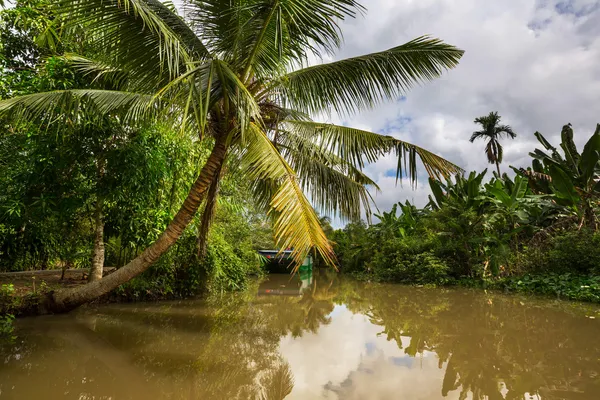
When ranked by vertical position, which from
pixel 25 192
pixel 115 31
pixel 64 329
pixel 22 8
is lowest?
pixel 64 329

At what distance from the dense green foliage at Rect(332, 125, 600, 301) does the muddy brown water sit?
2.07m

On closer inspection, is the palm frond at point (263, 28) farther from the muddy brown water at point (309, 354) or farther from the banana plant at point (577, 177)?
the banana plant at point (577, 177)

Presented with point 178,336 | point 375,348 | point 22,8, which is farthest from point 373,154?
point 22,8

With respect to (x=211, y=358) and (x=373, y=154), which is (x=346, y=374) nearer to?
(x=211, y=358)

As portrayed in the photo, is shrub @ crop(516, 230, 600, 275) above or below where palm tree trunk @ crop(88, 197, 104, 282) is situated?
above

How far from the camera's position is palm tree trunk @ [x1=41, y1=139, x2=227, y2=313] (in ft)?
13.7

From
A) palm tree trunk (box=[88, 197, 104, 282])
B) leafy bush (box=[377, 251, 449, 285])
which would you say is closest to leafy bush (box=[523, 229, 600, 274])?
leafy bush (box=[377, 251, 449, 285])

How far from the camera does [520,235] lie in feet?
34.1

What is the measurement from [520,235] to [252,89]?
9618 mm

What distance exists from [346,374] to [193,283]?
218 inches

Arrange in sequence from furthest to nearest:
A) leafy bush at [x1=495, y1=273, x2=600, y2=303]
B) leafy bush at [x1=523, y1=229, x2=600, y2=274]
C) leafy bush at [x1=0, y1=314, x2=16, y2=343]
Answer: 1. leafy bush at [x1=523, y1=229, x2=600, y2=274]
2. leafy bush at [x1=495, y1=273, x2=600, y2=303]
3. leafy bush at [x1=0, y1=314, x2=16, y2=343]

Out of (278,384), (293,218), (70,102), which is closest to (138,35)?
(70,102)

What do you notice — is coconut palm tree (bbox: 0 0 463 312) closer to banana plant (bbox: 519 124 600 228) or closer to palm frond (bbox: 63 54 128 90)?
palm frond (bbox: 63 54 128 90)

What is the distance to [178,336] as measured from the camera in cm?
473
